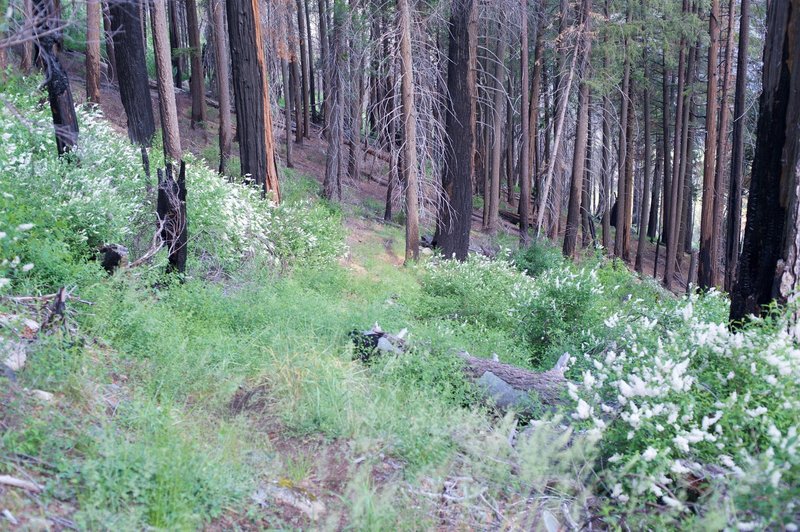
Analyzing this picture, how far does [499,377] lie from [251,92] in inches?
376

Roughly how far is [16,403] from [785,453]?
13.9 feet

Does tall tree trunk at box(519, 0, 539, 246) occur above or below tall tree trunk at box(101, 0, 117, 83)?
below

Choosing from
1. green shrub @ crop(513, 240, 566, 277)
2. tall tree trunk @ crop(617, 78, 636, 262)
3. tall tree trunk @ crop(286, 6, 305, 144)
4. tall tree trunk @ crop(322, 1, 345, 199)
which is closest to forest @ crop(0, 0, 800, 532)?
tall tree trunk @ crop(322, 1, 345, 199)

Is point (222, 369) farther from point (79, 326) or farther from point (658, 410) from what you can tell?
point (658, 410)

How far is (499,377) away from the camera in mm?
5844

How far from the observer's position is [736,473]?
11.1 feet

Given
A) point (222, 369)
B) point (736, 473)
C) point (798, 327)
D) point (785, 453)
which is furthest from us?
point (222, 369)

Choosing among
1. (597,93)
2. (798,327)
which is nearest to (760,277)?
(798,327)

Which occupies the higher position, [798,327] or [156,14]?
[156,14]

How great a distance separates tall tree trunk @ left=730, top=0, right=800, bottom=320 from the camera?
5.44 meters

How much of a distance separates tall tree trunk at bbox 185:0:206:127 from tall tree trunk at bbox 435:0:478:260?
9.38 meters

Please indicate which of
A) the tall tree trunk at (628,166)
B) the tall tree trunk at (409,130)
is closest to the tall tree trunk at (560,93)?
the tall tree trunk at (628,166)

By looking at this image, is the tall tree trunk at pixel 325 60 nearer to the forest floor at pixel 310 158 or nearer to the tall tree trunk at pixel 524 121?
the forest floor at pixel 310 158

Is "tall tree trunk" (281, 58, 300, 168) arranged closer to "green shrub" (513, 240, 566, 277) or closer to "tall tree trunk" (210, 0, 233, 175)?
"tall tree trunk" (210, 0, 233, 175)
